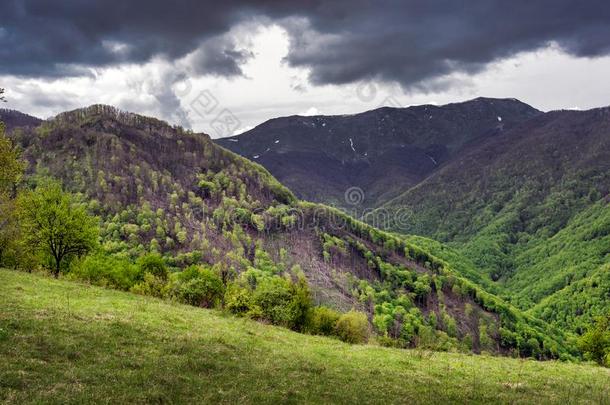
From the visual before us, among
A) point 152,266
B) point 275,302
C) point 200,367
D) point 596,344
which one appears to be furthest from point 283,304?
point 596,344

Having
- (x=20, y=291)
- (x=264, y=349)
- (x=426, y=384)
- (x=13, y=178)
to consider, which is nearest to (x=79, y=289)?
(x=20, y=291)

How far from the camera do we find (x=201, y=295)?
59.0 metres

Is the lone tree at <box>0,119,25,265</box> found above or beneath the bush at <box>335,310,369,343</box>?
above

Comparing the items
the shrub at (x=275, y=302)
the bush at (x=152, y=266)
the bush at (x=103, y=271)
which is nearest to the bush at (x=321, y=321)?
the shrub at (x=275, y=302)

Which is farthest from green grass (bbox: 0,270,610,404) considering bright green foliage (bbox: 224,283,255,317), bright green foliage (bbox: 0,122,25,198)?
bright green foliage (bbox: 224,283,255,317)

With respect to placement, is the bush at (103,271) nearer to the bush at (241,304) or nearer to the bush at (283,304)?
the bush at (241,304)

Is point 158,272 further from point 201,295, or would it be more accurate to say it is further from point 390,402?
point 390,402

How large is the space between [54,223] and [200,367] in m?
42.9

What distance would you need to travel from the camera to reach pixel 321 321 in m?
63.6

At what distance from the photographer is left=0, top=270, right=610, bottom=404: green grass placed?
60.0ft

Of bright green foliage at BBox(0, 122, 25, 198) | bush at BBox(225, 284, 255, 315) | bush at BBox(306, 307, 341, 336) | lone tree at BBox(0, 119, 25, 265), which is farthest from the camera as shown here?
bush at BBox(306, 307, 341, 336)

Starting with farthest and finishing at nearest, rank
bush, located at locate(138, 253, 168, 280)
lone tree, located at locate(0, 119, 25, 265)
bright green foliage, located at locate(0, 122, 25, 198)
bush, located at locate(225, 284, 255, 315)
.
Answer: bush, located at locate(138, 253, 168, 280)
bush, located at locate(225, 284, 255, 315)
lone tree, located at locate(0, 119, 25, 265)
bright green foliage, located at locate(0, 122, 25, 198)

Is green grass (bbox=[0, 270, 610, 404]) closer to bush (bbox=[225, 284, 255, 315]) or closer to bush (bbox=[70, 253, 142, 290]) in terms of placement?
bush (bbox=[225, 284, 255, 315])

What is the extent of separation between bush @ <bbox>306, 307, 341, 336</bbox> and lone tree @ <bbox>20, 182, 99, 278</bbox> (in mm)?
31335
